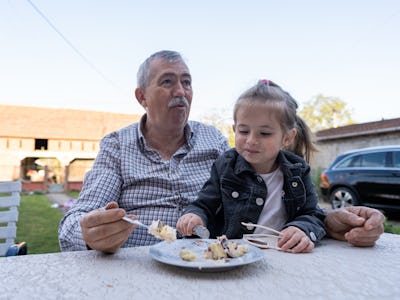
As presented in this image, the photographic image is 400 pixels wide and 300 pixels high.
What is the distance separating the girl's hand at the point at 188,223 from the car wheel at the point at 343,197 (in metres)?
7.84

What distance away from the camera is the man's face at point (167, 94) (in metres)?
2.31

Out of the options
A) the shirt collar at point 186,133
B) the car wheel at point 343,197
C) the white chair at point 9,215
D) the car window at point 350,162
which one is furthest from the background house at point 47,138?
the shirt collar at point 186,133

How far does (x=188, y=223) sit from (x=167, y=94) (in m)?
1.12

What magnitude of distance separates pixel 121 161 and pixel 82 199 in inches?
13.0

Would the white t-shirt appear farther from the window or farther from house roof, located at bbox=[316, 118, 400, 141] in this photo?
the window

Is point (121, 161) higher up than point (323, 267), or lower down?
higher up

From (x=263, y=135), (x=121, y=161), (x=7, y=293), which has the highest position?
(x=263, y=135)

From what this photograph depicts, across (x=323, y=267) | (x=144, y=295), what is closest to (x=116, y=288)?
(x=144, y=295)

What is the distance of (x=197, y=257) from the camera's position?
3.70 ft

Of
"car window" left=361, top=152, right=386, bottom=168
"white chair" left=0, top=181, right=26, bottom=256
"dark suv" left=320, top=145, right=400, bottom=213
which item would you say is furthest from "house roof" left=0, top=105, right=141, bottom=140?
"white chair" left=0, top=181, right=26, bottom=256

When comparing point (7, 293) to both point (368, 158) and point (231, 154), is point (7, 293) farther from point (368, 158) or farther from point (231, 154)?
point (368, 158)

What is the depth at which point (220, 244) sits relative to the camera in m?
1.13

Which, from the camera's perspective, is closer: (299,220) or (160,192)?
Answer: (299,220)

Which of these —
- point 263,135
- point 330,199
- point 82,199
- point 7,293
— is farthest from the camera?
point 330,199
